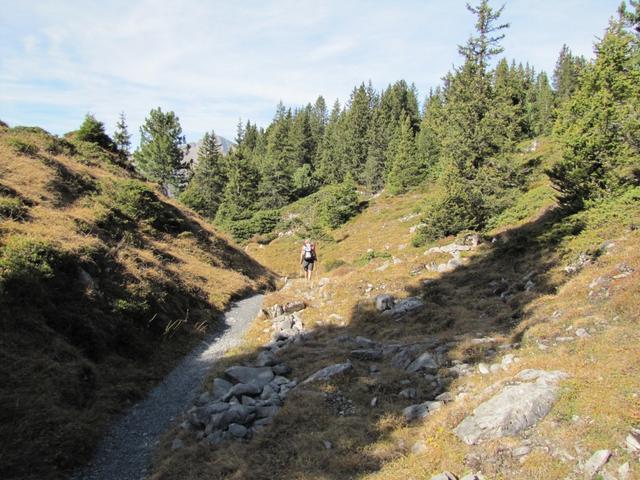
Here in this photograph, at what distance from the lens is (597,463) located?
5.31 meters

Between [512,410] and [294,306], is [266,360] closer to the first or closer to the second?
[294,306]

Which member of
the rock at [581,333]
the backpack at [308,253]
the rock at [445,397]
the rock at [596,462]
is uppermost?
the backpack at [308,253]

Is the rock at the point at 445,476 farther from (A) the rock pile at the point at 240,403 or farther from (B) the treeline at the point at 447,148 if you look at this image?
(B) the treeline at the point at 447,148

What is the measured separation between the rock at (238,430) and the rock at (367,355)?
4.00 meters

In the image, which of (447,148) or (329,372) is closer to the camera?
(329,372)

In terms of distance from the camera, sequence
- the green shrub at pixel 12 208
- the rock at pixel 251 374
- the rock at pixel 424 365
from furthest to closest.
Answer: the green shrub at pixel 12 208
the rock at pixel 251 374
the rock at pixel 424 365

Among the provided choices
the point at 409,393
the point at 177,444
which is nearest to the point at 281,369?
the point at 177,444

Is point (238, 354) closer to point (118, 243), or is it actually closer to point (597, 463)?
point (118, 243)

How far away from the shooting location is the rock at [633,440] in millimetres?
5281

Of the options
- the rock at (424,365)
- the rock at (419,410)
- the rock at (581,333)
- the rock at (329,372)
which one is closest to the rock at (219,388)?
the rock at (329,372)

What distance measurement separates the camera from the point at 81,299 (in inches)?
535

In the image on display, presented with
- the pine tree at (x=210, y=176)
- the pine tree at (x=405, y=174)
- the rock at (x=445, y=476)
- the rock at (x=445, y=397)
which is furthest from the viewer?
the pine tree at (x=210, y=176)

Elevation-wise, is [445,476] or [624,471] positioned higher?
[624,471]

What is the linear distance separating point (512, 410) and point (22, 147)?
28.1 metres
